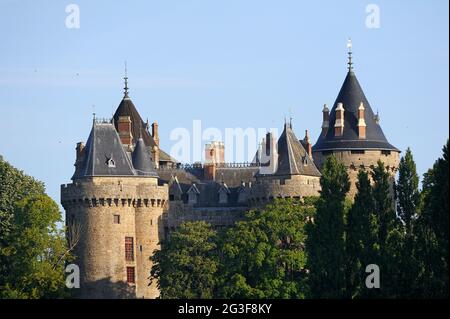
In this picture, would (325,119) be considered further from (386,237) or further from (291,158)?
(386,237)

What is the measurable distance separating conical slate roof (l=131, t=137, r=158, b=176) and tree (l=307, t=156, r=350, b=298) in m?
19.3

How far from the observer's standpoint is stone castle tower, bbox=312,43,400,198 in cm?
16950

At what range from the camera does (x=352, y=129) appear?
170 meters

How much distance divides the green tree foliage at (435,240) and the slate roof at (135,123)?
35.3 m

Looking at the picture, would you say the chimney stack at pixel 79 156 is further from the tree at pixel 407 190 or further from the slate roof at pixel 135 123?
the tree at pixel 407 190

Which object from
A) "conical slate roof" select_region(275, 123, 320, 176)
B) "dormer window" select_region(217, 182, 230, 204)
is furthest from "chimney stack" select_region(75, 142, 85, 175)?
"conical slate roof" select_region(275, 123, 320, 176)

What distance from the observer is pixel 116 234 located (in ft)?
538

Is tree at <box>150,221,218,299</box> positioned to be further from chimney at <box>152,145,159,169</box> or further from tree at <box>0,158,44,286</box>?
chimney at <box>152,145,159,169</box>

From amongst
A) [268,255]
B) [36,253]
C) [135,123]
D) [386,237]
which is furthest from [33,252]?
[386,237]

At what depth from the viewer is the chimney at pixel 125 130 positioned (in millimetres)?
172000

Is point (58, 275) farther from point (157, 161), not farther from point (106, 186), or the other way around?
point (157, 161)
